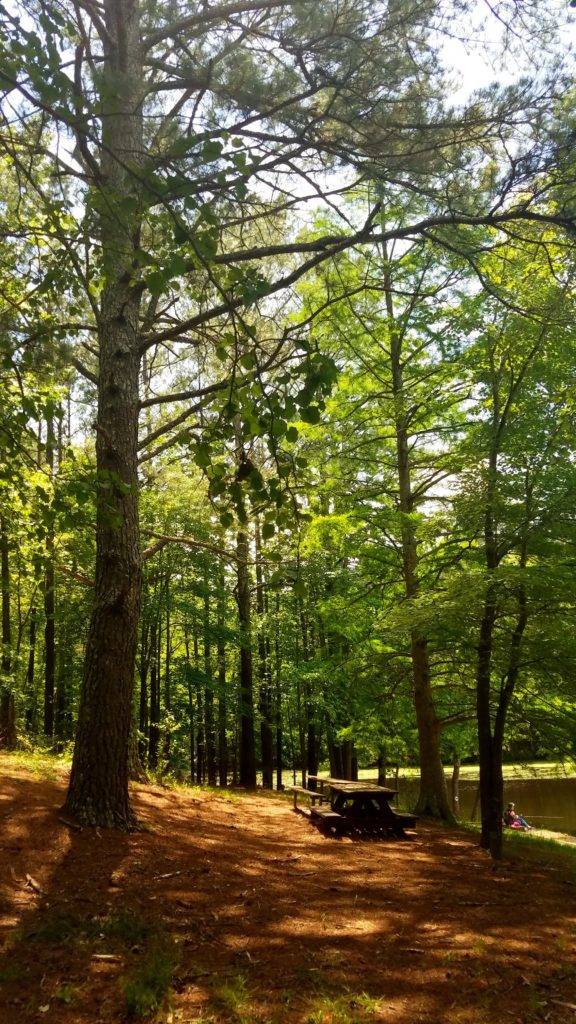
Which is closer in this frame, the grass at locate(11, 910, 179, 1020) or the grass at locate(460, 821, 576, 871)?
the grass at locate(11, 910, 179, 1020)

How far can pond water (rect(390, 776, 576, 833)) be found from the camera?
22.8 m

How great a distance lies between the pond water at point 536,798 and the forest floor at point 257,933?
1900 centimetres

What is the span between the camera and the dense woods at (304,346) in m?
3.00

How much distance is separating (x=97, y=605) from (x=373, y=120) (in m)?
4.60

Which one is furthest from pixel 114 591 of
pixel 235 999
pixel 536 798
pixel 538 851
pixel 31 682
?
pixel 536 798

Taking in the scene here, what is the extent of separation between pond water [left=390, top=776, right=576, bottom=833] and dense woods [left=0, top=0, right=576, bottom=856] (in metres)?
12.2

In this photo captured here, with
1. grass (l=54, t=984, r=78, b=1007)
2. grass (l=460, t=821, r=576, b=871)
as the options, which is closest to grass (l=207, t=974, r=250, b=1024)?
grass (l=54, t=984, r=78, b=1007)

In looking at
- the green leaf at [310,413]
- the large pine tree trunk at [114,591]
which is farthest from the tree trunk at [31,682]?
the green leaf at [310,413]

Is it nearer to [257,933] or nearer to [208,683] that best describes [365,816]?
[257,933]

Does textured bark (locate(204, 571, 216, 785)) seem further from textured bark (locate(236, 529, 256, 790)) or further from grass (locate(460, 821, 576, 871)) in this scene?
grass (locate(460, 821, 576, 871))

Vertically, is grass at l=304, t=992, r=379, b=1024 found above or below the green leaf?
below

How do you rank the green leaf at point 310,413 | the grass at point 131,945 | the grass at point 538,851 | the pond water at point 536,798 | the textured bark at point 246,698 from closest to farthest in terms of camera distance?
the green leaf at point 310,413, the grass at point 131,945, the grass at point 538,851, the textured bark at point 246,698, the pond water at point 536,798

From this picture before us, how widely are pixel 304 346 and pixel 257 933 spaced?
3419mm

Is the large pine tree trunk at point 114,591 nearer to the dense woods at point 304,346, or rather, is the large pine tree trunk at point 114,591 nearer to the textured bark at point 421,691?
the dense woods at point 304,346
